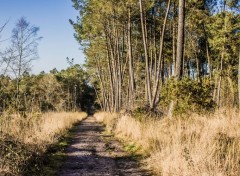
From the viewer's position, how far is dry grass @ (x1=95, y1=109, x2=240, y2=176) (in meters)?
5.90

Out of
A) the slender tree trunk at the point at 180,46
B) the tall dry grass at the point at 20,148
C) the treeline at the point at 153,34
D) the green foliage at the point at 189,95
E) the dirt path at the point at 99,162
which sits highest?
Answer: the treeline at the point at 153,34

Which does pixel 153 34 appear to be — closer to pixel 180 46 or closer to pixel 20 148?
pixel 180 46

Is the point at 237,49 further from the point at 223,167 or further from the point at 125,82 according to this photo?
the point at 223,167

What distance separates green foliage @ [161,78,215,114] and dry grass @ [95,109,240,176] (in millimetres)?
780

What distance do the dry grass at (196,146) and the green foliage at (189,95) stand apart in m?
0.78

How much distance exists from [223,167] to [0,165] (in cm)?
418

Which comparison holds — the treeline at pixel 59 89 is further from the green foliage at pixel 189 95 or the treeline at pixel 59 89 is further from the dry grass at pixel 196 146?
the dry grass at pixel 196 146

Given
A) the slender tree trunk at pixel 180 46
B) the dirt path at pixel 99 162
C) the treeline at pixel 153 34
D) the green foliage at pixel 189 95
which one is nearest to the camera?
the dirt path at pixel 99 162

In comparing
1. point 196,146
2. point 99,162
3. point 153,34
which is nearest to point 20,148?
point 99,162

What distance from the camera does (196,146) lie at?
6.94 metres

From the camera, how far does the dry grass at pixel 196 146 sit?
590 cm

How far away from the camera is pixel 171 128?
376 inches

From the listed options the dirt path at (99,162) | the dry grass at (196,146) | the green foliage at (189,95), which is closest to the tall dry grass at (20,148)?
the dirt path at (99,162)

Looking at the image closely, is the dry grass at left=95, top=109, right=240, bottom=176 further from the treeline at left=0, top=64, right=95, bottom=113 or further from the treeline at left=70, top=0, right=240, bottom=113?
the treeline at left=0, top=64, right=95, bottom=113
